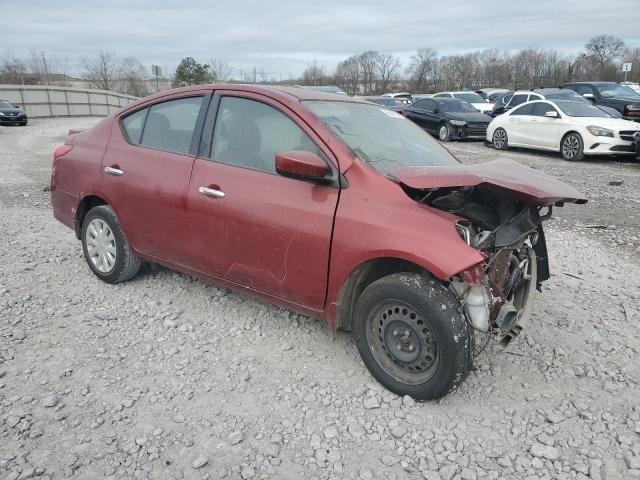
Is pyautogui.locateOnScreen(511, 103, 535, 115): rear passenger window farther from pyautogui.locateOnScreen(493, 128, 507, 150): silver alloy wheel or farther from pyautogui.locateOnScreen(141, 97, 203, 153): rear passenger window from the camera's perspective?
pyautogui.locateOnScreen(141, 97, 203, 153): rear passenger window

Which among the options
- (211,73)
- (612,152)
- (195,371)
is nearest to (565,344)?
(195,371)

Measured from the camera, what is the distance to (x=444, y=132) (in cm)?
1712

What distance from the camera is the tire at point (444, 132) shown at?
16891 millimetres

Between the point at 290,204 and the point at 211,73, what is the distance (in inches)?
2142

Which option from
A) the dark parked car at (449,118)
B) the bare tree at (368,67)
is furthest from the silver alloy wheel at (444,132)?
the bare tree at (368,67)

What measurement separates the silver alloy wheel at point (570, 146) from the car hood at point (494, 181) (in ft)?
34.9

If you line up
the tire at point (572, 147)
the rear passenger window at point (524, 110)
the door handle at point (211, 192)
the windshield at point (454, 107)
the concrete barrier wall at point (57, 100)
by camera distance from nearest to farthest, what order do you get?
1. the door handle at point (211, 192)
2. the tire at point (572, 147)
3. the rear passenger window at point (524, 110)
4. the windshield at point (454, 107)
5. the concrete barrier wall at point (57, 100)

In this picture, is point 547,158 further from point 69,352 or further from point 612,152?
point 69,352

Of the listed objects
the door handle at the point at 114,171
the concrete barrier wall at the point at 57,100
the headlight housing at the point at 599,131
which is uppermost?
the door handle at the point at 114,171

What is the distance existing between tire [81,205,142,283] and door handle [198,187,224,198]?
112 cm

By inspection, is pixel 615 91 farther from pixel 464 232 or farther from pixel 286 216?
pixel 286 216

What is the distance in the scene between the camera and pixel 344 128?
3.33 meters

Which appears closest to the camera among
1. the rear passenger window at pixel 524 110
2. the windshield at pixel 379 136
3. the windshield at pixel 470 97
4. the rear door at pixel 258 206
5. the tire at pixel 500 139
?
the rear door at pixel 258 206

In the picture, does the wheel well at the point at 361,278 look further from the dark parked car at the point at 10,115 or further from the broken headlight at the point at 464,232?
the dark parked car at the point at 10,115
